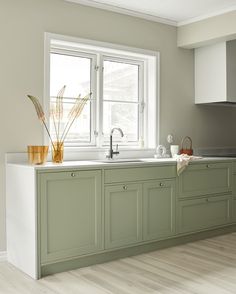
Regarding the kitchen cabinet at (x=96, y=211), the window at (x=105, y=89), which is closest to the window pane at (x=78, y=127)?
the window at (x=105, y=89)

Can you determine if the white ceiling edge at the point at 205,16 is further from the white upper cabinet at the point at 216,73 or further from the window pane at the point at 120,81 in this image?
the window pane at the point at 120,81

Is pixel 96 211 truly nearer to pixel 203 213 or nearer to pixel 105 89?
pixel 203 213

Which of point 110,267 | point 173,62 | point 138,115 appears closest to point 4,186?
point 110,267

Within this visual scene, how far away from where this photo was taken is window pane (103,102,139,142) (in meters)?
4.28

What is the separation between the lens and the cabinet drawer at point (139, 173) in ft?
11.3

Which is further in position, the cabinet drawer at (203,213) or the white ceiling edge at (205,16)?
the white ceiling edge at (205,16)

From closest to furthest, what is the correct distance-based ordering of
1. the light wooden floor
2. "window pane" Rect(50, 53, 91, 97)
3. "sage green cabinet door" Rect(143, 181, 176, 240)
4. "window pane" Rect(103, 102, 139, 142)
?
the light wooden floor → "sage green cabinet door" Rect(143, 181, 176, 240) → "window pane" Rect(50, 53, 91, 97) → "window pane" Rect(103, 102, 139, 142)

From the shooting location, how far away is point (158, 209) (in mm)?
3777

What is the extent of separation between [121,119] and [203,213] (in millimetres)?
1330

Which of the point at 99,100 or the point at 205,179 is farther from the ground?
the point at 99,100

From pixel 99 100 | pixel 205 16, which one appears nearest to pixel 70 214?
pixel 99 100

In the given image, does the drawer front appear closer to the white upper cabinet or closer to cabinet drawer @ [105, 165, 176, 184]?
cabinet drawer @ [105, 165, 176, 184]

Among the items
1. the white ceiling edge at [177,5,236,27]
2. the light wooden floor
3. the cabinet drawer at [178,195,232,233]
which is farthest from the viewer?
the white ceiling edge at [177,5,236,27]

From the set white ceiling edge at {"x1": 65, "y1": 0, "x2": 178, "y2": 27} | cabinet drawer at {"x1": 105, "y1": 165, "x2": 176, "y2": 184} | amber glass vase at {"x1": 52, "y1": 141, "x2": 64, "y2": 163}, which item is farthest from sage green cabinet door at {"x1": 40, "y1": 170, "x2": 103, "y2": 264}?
white ceiling edge at {"x1": 65, "y1": 0, "x2": 178, "y2": 27}
